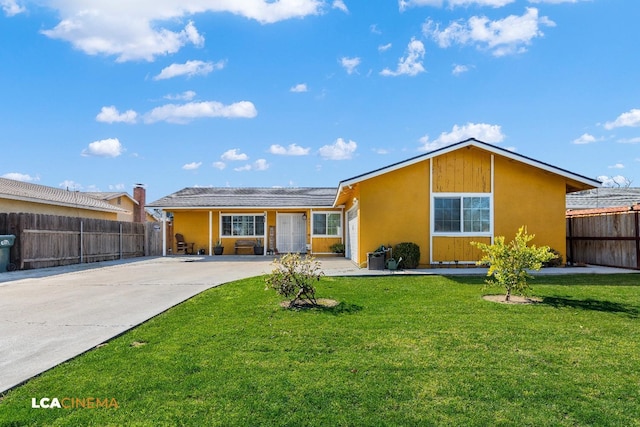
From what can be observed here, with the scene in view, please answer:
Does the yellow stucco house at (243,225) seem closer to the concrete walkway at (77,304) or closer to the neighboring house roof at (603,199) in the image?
the concrete walkway at (77,304)

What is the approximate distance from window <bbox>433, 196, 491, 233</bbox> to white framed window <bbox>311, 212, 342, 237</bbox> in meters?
8.40

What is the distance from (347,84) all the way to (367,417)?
51.9ft

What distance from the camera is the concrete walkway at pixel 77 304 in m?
5.01

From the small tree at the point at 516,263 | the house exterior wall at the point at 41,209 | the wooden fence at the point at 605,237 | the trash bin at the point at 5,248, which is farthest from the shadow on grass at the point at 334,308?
the house exterior wall at the point at 41,209

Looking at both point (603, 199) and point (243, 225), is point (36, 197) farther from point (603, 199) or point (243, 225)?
point (603, 199)

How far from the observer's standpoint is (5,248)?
1377 centimetres

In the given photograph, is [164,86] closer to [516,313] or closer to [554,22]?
[554,22]

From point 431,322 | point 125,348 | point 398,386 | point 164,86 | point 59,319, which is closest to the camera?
point 398,386

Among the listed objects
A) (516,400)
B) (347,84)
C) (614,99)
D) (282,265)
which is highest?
(347,84)

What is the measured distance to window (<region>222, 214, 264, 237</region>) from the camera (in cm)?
2252

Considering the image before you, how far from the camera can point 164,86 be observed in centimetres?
1681

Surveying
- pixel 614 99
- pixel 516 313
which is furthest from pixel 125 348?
pixel 614 99

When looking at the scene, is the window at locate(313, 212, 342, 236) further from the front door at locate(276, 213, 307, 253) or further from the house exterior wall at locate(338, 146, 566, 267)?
the house exterior wall at locate(338, 146, 566, 267)

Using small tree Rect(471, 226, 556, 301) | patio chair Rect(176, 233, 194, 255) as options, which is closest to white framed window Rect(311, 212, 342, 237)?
patio chair Rect(176, 233, 194, 255)
